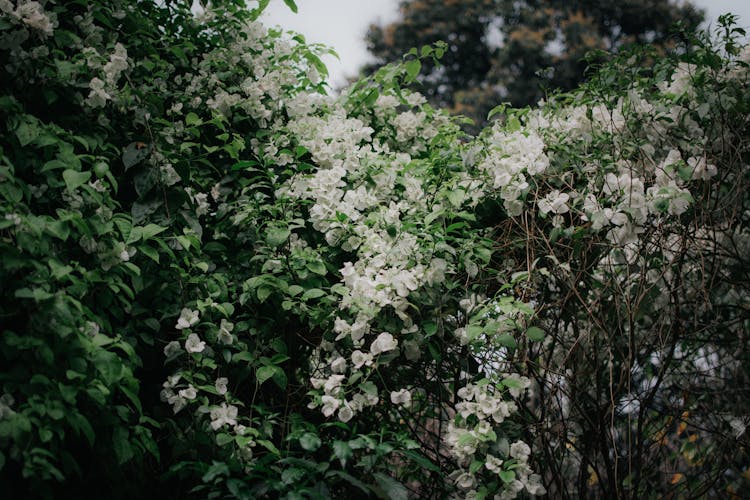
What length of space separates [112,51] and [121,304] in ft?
3.08

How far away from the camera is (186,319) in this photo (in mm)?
1950

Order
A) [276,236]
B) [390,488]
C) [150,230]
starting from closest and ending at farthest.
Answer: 1. [390,488]
2. [150,230]
3. [276,236]

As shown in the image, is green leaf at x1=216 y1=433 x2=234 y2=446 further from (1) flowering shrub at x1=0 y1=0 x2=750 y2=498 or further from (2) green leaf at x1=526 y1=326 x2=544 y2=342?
(2) green leaf at x1=526 y1=326 x2=544 y2=342

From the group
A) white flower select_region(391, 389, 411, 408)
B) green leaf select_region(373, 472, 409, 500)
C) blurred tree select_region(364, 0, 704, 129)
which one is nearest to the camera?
green leaf select_region(373, 472, 409, 500)

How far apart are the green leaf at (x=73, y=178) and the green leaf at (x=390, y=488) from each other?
4.16 feet

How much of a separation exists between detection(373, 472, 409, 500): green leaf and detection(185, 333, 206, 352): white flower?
702 millimetres

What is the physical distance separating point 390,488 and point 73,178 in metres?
1.35

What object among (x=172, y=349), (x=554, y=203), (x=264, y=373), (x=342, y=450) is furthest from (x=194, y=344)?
(x=554, y=203)

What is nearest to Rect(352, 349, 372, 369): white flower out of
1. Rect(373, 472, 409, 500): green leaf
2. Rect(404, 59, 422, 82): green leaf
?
Rect(373, 472, 409, 500): green leaf

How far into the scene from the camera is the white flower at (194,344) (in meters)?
1.92

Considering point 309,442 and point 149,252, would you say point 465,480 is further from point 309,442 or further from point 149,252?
point 149,252

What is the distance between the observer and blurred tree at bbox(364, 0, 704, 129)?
1136cm

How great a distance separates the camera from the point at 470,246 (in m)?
2.17

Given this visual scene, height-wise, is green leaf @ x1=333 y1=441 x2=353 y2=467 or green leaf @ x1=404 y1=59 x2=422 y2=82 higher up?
green leaf @ x1=404 y1=59 x2=422 y2=82
